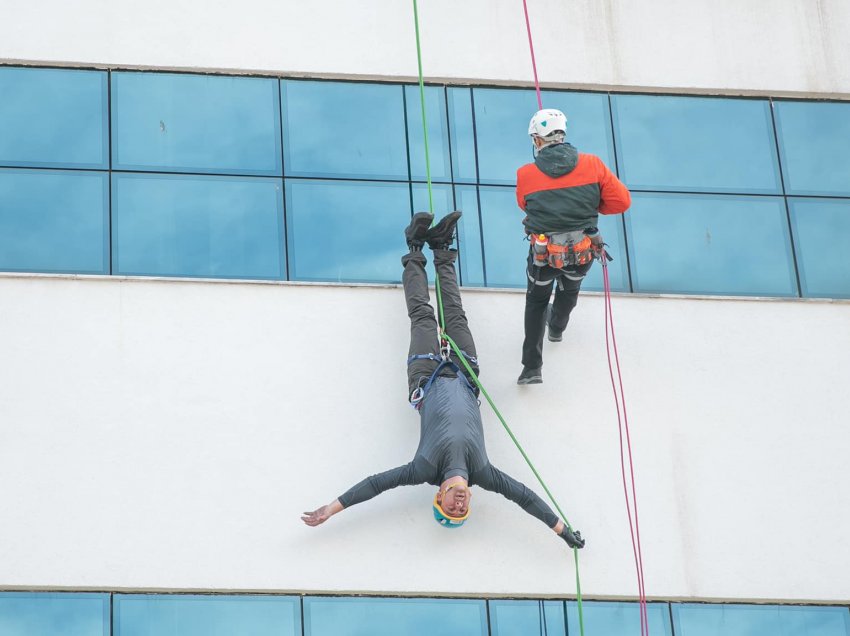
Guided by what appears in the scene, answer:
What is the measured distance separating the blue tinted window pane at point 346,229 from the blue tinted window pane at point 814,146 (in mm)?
2679

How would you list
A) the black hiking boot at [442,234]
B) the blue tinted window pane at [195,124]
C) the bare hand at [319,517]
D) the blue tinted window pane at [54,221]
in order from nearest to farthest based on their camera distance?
1. the bare hand at [319,517]
2. the black hiking boot at [442,234]
3. the blue tinted window pane at [54,221]
4. the blue tinted window pane at [195,124]

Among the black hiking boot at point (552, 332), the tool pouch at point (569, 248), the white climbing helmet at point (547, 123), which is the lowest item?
the black hiking boot at point (552, 332)

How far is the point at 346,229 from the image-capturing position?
9828 mm

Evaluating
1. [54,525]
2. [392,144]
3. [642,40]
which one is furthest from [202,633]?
[642,40]

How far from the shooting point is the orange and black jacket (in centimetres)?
881

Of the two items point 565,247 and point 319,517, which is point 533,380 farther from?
point 319,517

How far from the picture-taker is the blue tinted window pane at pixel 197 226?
9.57 meters

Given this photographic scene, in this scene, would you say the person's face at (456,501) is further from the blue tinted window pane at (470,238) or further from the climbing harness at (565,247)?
the blue tinted window pane at (470,238)

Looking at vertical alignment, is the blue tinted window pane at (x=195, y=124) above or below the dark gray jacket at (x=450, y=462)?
above

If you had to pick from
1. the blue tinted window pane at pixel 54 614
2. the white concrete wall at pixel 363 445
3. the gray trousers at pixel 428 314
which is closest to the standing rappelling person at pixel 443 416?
the gray trousers at pixel 428 314

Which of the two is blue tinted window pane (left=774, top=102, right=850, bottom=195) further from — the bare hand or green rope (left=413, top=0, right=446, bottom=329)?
the bare hand

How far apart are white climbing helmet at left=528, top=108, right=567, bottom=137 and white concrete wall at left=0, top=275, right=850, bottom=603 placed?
4.28 feet

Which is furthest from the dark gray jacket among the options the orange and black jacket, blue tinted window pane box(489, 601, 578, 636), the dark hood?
the dark hood

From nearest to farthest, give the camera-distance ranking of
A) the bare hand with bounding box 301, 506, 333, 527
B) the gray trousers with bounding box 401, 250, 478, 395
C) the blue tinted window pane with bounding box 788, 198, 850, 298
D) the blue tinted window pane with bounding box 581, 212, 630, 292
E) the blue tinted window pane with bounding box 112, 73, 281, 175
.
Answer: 1. the bare hand with bounding box 301, 506, 333, 527
2. the gray trousers with bounding box 401, 250, 478, 395
3. the blue tinted window pane with bounding box 112, 73, 281, 175
4. the blue tinted window pane with bounding box 581, 212, 630, 292
5. the blue tinted window pane with bounding box 788, 198, 850, 298
